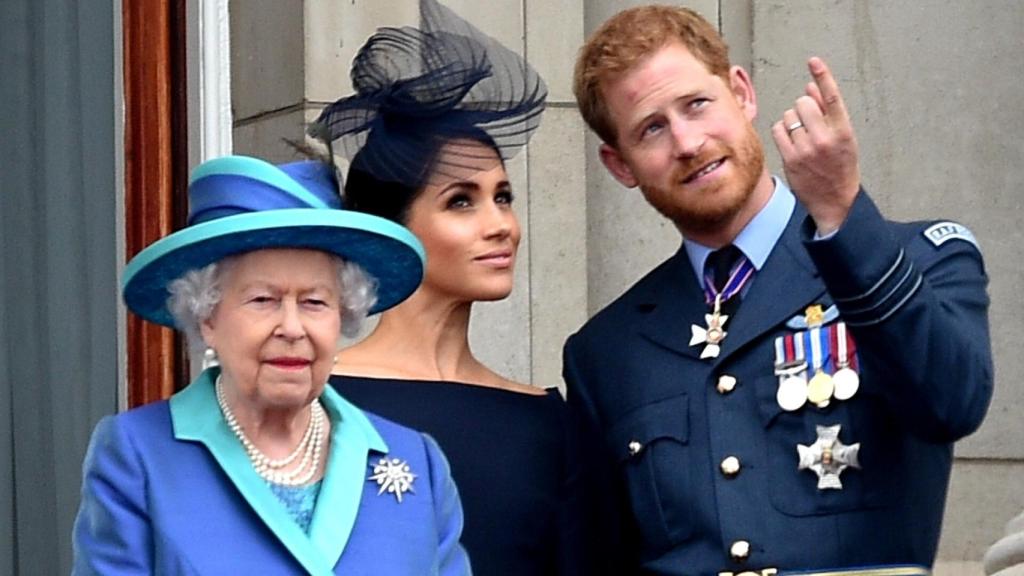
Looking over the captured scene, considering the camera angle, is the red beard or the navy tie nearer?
the red beard

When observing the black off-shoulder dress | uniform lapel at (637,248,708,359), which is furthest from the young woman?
uniform lapel at (637,248,708,359)

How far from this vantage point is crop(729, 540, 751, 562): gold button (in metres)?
4.06

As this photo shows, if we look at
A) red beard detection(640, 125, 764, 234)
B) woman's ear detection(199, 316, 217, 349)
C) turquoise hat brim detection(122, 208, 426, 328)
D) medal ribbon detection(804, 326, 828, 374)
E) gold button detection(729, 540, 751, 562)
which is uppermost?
red beard detection(640, 125, 764, 234)

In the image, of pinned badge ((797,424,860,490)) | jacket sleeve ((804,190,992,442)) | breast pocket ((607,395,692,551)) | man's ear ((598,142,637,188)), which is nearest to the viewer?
jacket sleeve ((804,190,992,442))

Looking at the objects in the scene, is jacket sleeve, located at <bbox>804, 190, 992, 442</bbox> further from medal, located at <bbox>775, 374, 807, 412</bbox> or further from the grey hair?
the grey hair

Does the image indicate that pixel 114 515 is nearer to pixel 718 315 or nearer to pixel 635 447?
pixel 635 447

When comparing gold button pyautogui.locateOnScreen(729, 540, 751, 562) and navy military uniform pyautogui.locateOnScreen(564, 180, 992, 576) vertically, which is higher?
navy military uniform pyautogui.locateOnScreen(564, 180, 992, 576)

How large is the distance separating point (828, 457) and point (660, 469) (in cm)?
30

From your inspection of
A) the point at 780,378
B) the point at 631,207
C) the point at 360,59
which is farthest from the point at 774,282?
the point at 631,207

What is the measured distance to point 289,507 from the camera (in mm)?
3633

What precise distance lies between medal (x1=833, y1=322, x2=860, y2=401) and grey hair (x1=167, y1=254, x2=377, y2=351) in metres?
0.77

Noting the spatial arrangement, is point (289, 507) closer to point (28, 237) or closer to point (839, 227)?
point (839, 227)

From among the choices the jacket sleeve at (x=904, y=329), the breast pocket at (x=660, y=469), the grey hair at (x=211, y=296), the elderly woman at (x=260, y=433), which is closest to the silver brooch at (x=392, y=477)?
the elderly woman at (x=260, y=433)

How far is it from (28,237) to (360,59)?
4.92 ft
